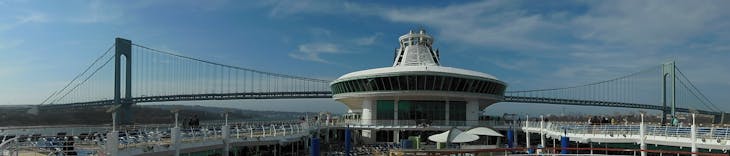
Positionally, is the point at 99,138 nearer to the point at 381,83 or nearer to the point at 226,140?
the point at 226,140

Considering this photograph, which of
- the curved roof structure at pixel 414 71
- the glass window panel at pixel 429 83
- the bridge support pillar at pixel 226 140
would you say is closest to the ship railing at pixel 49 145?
the bridge support pillar at pixel 226 140

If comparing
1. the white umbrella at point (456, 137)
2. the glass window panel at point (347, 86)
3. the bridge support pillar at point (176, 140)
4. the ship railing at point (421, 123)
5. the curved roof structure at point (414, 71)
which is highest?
the curved roof structure at point (414, 71)

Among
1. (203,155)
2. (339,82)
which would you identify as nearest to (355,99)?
(339,82)

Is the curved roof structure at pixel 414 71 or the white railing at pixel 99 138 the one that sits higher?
the curved roof structure at pixel 414 71

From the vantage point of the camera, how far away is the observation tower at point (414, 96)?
1516 inches

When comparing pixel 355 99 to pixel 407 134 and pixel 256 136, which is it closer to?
pixel 407 134

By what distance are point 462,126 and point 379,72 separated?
6550 mm

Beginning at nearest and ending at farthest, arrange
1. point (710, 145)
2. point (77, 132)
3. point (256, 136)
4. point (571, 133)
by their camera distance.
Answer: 1. point (710, 145)
2. point (77, 132)
3. point (256, 136)
4. point (571, 133)

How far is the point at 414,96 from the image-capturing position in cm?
3950

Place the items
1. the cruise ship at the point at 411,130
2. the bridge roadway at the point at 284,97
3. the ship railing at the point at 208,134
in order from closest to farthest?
the ship railing at the point at 208,134
the cruise ship at the point at 411,130
the bridge roadway at the point at 284,97

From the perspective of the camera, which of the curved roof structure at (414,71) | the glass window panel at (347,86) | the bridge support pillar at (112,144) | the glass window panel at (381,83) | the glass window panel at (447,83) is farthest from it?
the glass window panel at (347,86)

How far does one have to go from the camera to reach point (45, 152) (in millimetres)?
15109

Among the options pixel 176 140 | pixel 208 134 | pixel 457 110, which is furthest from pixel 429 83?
pixel 176 140

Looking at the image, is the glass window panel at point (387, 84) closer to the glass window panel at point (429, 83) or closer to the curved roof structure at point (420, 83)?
the curved roof structure at point (420, 83)
